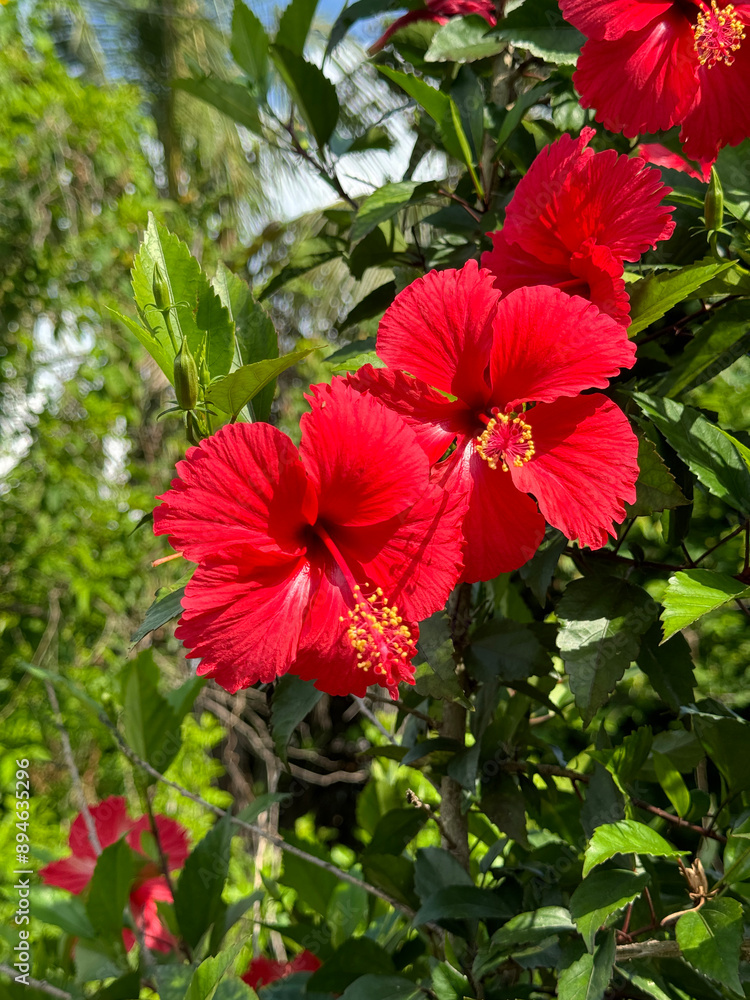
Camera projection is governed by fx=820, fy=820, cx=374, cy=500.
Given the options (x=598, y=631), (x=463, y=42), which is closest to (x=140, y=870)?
(x=598, y=631)

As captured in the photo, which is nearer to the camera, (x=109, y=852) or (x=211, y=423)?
(x=211, y=423)

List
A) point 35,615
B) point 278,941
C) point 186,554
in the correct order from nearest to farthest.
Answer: point 186,554
point 278,941
point 35,615

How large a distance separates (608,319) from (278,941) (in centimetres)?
174

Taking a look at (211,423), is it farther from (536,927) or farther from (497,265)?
(536,927)

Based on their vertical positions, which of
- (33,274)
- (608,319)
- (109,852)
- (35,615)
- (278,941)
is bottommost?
(278,941)

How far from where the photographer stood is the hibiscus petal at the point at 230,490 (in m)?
0.56

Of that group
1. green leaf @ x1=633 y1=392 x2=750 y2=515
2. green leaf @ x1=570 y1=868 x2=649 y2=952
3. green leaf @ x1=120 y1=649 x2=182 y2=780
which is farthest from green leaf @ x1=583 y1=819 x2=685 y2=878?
green leaf @ x1=120 y1=649 x2=182 y2=780

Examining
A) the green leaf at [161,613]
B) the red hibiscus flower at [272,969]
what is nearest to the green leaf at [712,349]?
the green leaf at [161,613]

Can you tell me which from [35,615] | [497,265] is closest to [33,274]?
Answer: [35,615]

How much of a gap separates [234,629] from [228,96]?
0.69 m

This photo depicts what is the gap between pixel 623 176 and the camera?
586mm

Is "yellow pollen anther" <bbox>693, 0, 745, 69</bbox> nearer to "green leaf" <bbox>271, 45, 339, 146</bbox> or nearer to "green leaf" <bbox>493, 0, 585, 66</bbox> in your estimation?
"green leaf" <bbox>493, 0, 585, 66</bbox>

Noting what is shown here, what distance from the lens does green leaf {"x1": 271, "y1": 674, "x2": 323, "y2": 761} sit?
2.29 feet

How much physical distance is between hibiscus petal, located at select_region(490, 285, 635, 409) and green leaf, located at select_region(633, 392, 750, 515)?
0.11 m
